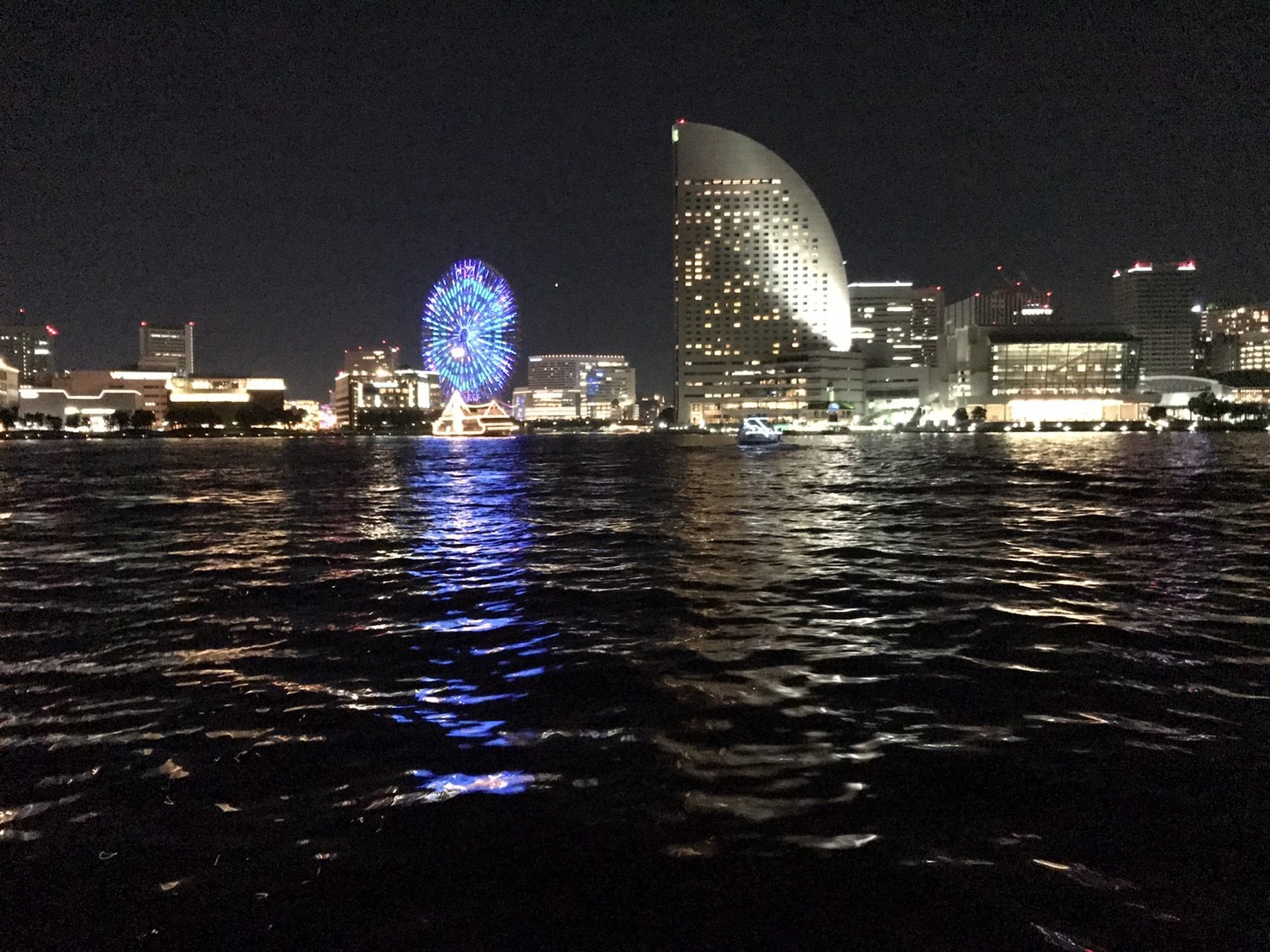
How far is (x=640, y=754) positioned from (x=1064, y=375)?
7617 inches

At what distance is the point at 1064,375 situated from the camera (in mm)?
176250

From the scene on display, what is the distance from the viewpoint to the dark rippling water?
4570 millimetres

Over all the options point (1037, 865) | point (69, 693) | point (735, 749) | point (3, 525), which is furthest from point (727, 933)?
point (3, 525)

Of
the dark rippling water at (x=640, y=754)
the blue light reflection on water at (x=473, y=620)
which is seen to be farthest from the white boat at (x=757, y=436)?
the dark rippling water at (x=640, y=754)

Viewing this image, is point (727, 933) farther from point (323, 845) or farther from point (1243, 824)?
point (1243, 824)

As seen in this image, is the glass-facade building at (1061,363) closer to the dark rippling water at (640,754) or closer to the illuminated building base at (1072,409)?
the illuminated building base at (1072,409)

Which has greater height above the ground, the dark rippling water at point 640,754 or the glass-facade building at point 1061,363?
the glass-facade building at point 1061,363

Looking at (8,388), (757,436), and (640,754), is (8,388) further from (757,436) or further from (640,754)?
(640,754)

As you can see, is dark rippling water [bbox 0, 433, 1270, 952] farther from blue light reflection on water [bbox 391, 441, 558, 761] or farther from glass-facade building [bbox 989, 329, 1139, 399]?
glass-facade building [bbox 989, 329, 1139, 399]

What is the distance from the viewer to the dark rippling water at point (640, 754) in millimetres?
4570

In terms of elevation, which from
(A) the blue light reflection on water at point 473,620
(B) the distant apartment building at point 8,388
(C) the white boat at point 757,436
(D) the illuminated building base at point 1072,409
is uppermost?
(B) the distant apartment building at point 8,388

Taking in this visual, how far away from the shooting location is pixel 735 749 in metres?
6.75

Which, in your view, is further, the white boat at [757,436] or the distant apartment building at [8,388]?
the distant apartment building at [8,388]

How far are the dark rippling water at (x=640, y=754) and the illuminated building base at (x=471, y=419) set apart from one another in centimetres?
16191
